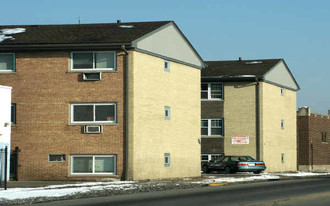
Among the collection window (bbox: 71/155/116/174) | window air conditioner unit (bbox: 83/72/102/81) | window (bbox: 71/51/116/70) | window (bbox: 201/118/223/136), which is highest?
window (bbox: 71/51/116/70)

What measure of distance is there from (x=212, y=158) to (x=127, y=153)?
19143 mm

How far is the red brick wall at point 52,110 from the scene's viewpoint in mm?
34781

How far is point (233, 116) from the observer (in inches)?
2050

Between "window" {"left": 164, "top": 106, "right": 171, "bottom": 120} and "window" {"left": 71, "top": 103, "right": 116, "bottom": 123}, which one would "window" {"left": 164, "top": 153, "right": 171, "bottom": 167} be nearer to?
"window" {"left": 164, "top": 106, "right": 171, "bottom": 120}

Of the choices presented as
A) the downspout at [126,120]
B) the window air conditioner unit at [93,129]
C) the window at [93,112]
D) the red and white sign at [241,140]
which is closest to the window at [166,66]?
the downspout at [126,120]

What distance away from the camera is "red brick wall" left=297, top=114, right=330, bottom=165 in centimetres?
6144

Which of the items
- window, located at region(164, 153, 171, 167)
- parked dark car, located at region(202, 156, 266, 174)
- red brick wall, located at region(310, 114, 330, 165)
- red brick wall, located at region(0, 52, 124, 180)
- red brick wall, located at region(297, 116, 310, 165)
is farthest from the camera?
red brick wall, located at region(310, 114, 330, 165)

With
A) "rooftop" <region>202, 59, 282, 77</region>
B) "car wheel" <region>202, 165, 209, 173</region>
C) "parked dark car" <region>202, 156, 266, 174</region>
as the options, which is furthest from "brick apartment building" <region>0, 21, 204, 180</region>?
"rooftop" <region>202, 59, 282, 77</region>

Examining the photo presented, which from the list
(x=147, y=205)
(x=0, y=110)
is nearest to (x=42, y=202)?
(x=147, y=205)

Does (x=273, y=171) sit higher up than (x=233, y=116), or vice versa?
(x=233, y=116)

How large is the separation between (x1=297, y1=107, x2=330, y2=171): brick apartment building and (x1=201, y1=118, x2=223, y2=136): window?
1232 cm

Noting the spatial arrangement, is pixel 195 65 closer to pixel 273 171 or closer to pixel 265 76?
pixel 265 76

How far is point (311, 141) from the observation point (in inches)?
2452

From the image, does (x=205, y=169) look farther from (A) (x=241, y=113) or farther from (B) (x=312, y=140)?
(B) (x=312, y=140)
